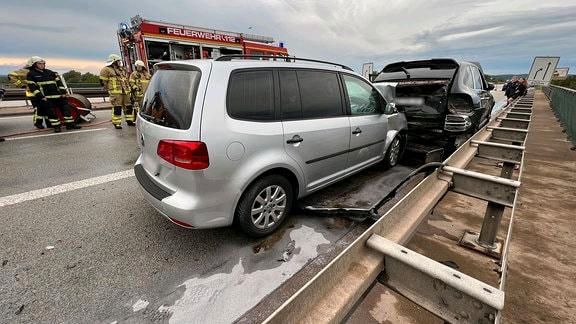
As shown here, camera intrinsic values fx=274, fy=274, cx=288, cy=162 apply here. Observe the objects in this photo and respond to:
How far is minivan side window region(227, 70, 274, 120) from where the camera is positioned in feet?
7.72

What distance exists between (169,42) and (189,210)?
9.12 metres

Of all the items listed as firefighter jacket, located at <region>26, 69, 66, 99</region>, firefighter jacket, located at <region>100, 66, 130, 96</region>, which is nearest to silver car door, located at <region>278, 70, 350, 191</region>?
firefighter jacket, located at <region>100, 66, 130, 96</region>

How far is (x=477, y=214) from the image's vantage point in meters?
3.37

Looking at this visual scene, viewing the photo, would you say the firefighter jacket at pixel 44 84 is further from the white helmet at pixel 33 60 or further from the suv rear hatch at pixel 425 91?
the suv rear hatch at pixel 425 91

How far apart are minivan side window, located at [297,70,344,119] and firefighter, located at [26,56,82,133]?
7041 mm

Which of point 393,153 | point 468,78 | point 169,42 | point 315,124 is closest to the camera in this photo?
point 315,124

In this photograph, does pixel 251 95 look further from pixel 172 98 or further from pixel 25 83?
pixel 25 83

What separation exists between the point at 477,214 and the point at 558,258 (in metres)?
0.89

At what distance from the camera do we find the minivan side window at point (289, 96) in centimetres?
271

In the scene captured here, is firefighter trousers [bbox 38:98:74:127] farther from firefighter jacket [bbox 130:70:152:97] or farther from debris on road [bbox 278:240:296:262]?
debris on road [bbox 278:240:296:262]

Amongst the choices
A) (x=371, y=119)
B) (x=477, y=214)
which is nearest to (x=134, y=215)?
(x=371, y=119)

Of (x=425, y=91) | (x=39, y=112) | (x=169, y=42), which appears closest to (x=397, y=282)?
(x=425, y=91)

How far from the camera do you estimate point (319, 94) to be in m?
3.10

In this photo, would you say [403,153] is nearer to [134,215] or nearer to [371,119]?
[371,119]
